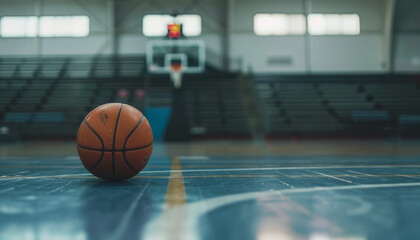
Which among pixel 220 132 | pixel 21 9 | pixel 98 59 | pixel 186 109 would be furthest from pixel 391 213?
pixel 21 9

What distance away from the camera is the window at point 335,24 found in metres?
15.2

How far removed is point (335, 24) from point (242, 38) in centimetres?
502

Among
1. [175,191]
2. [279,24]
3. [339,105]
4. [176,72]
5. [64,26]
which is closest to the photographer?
[175,191]

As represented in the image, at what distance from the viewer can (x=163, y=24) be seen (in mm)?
14914

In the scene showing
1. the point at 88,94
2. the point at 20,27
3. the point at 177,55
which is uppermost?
the point at 20,27

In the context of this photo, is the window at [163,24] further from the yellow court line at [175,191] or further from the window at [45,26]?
the yellow court line at [175,191]

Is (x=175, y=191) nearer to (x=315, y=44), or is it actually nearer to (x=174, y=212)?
(x=174, y=212)

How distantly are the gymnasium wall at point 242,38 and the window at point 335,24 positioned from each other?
0.27m

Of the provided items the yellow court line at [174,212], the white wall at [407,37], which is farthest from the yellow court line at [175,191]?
the white wall at [407,37]

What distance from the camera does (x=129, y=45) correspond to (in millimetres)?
15016

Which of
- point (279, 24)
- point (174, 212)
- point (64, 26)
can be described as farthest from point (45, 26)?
point (174, 212)

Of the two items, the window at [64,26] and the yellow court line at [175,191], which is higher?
the window at [64,26]

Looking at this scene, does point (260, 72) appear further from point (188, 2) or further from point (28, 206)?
point (28, 206)

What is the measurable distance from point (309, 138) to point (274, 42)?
671 cm
